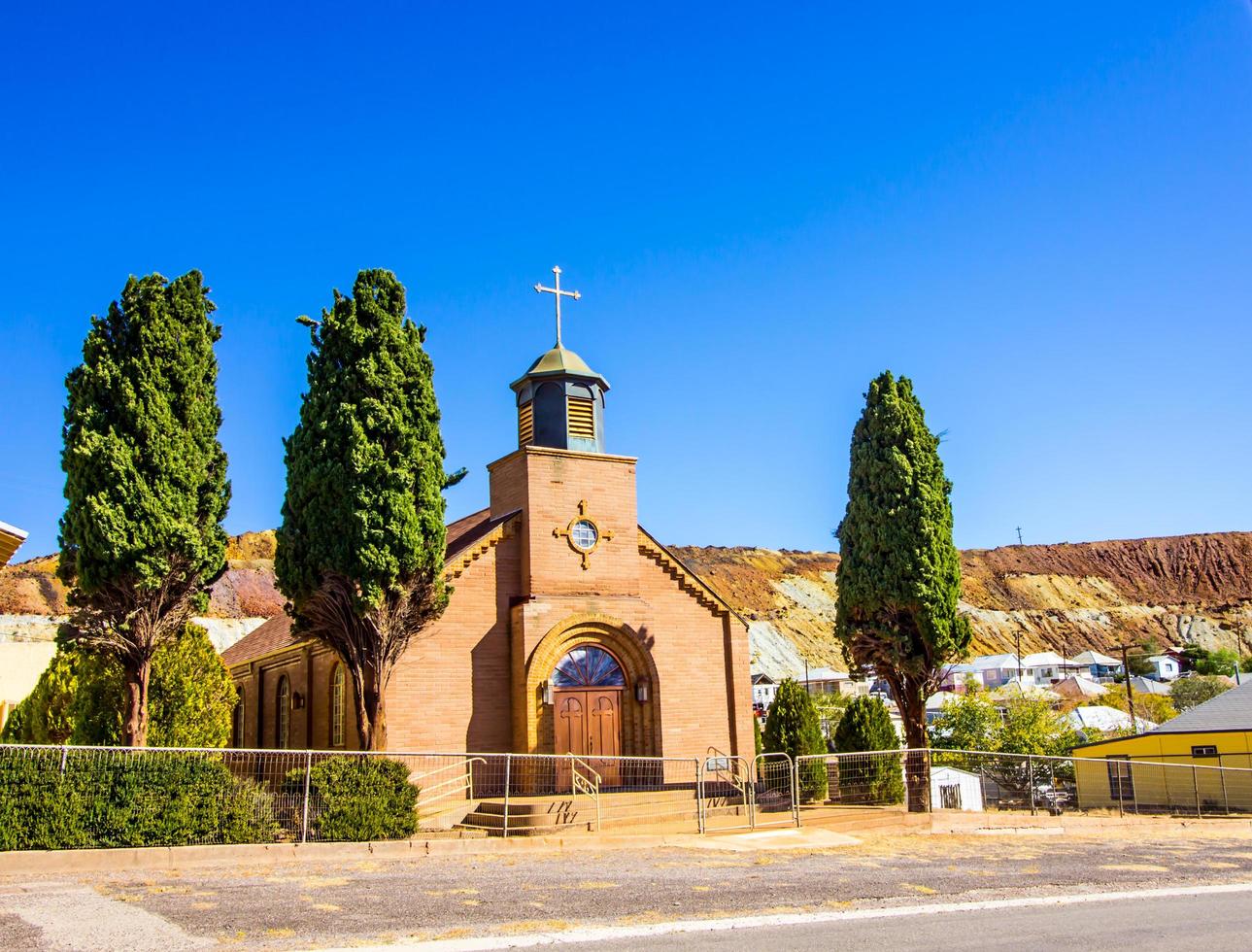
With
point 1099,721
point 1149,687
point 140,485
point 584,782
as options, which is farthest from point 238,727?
point 1149,687

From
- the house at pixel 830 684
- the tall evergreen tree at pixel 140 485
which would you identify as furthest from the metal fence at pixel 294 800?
the house at pixel 830 684

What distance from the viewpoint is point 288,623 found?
34.1 meters

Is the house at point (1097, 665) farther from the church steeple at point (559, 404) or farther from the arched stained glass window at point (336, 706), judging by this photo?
the arched stained glass window at point (336, 706)

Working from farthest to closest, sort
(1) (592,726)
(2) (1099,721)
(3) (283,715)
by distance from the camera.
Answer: (2) (1099,721) < (3) (283,715) < (1) (592,726)

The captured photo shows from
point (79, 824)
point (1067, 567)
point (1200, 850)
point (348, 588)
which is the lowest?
point (1200, 850)

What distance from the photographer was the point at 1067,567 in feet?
527

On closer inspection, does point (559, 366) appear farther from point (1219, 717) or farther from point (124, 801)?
point (1219, 717)

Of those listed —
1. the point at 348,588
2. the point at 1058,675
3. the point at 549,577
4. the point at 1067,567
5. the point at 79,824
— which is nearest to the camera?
the point at 79,824

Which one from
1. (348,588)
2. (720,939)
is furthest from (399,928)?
(348,588)

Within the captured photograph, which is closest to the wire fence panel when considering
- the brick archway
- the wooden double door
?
the brick archway

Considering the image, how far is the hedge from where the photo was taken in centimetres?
1345

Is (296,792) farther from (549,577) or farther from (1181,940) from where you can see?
(1181,940)

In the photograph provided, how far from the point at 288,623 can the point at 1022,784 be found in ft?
76.9

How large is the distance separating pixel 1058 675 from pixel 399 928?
353ft
